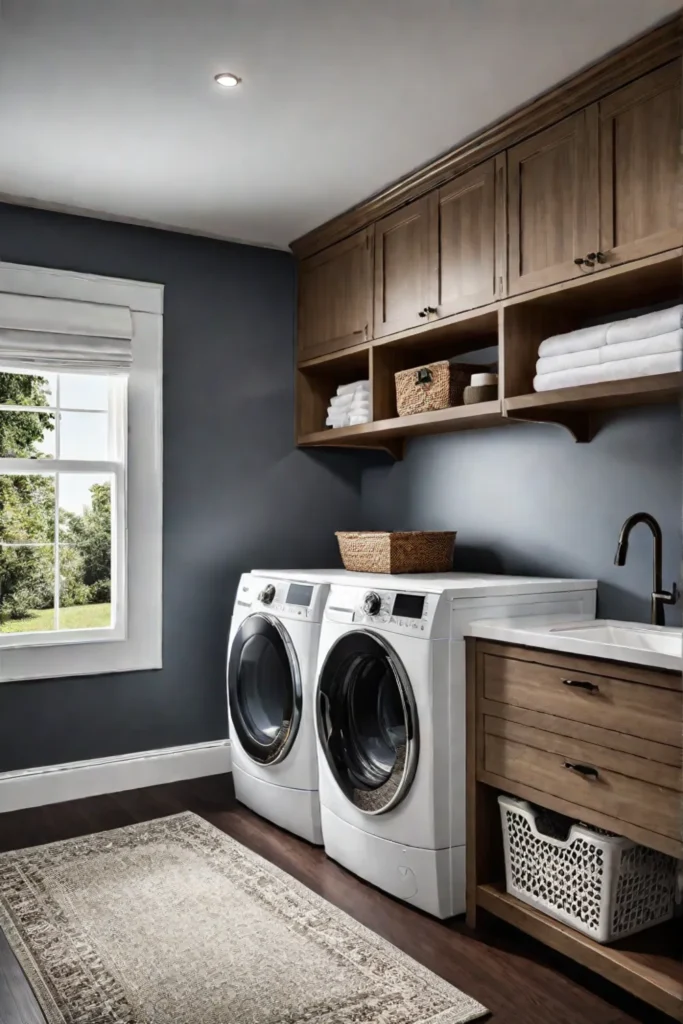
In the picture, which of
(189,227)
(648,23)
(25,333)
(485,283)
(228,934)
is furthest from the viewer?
(189,227)

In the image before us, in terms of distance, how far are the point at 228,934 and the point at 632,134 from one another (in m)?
2.48

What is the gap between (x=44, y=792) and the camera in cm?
338

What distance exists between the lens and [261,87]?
2498 millimetres

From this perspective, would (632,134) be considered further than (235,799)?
No

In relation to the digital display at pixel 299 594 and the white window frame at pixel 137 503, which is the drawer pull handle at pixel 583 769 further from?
the white window frame at pixel 137 503

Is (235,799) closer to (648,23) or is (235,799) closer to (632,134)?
(632,134)

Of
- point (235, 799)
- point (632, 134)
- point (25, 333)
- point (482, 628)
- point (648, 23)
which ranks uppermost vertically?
point (648, 23)

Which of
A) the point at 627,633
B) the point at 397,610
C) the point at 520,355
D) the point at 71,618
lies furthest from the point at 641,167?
the point at 71,618

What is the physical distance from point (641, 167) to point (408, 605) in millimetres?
1391

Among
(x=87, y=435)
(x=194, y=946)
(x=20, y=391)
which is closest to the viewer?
(x=194, y=946)

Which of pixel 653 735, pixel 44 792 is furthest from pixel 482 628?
pixel 44 792

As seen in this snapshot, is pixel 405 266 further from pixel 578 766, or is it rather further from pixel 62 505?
pixel 578 766

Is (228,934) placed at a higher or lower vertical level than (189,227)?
lower

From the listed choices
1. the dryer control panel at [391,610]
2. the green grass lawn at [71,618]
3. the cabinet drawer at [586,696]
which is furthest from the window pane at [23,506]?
the cabinet drawer at [586,696]
